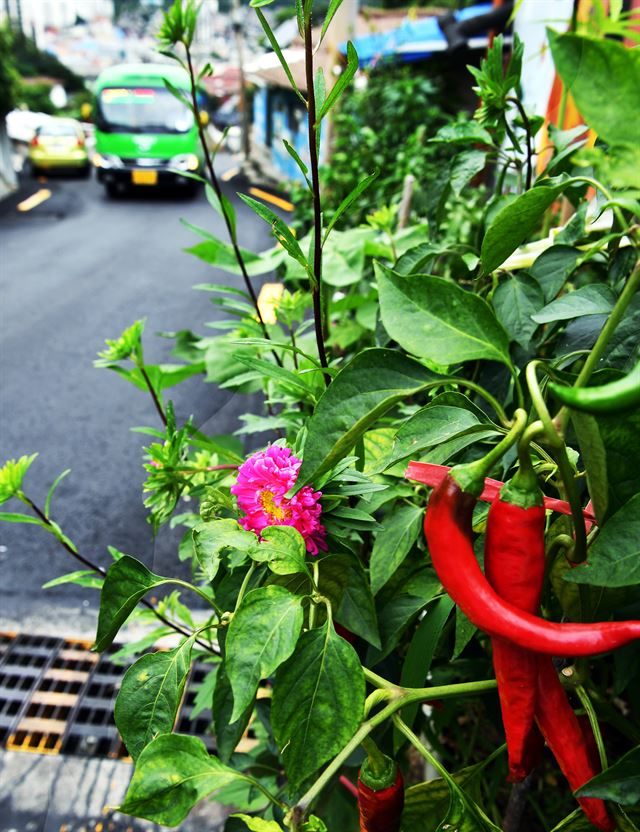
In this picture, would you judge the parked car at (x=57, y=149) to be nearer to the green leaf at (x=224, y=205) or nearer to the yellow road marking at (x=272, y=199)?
the yellow road marking at (x=272, y=199)

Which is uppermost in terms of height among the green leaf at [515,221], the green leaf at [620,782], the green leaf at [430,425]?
the green leaf at [515,221]

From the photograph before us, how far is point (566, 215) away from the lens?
5.25ft

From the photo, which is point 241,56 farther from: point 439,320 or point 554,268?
point 439,320

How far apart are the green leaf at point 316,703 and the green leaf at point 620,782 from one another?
17cm

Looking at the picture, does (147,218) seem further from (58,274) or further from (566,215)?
(566,215)

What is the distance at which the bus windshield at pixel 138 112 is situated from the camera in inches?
443

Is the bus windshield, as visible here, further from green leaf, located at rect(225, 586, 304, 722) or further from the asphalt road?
green leaf, located at rect(225, 586, 304, 722)

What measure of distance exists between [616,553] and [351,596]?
0.28 m

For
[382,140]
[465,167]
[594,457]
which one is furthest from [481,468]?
[382,140]

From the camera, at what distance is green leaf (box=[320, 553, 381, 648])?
666 mm

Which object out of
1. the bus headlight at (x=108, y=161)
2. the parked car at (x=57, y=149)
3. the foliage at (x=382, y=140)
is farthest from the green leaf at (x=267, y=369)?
the parked car at (x=57, y=149)

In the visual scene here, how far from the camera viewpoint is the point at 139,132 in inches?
440

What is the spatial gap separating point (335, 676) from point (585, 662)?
8.0 inches

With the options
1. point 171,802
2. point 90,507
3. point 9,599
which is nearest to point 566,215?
point 171,802
